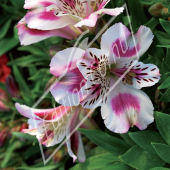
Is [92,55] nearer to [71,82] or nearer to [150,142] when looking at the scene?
[71,82]

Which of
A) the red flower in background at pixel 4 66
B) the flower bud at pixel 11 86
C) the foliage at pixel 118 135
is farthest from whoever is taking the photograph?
the red flower in background at pixel 4 66

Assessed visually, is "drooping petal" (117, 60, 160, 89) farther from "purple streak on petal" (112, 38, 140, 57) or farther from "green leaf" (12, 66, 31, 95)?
"green leaf" (12, 66, 31, 95)

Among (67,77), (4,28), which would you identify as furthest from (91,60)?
(4,28)

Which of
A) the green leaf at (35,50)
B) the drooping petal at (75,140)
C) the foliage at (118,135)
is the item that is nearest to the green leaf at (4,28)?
the foliage at (118,135)

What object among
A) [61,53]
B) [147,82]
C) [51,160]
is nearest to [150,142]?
[147,82]

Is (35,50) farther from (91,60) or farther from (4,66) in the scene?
(91,60)

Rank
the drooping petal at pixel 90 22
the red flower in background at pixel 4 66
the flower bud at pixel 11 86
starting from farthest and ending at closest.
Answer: the red flower in background at pixel 4 66
the flower bud at pixel 11 86
the drooping petal at pixel 90 22

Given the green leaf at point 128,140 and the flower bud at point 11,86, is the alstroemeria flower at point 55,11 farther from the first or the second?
the flower bud at point 11,86
